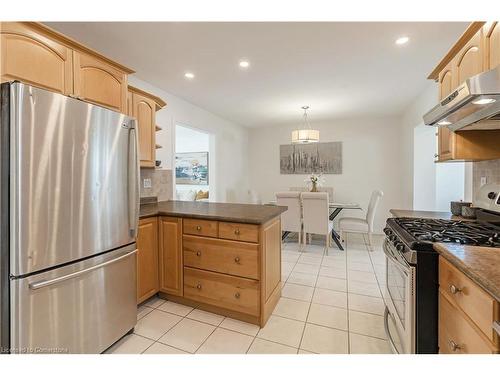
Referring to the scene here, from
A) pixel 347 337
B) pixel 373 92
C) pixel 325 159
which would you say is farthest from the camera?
pixel 325 159

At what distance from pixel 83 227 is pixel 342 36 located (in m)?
2.48

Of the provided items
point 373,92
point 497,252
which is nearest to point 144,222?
point 497,252

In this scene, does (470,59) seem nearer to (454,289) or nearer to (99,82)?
(454,289)

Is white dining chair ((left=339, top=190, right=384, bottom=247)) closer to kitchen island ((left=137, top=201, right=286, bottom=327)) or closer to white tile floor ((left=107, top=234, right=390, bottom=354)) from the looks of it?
white tile floor ((left=107, top=234, right=390, bottom=354))

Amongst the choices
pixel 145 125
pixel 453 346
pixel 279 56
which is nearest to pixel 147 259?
pixel 145 125

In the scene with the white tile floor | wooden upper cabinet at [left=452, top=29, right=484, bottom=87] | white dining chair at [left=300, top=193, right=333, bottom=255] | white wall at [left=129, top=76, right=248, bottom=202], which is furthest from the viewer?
white dining chair at [left=300, top=193, right=333, bottom=255]

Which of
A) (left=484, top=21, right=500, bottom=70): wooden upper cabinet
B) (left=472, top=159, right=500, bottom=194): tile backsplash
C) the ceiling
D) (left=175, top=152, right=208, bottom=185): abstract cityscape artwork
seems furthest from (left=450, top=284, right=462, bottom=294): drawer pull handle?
(left=175, top=152, right=208, bottom=185): abstract cityscape artwork

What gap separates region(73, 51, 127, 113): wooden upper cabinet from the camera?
171 cm

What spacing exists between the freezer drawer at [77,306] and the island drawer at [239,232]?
0.69 metres

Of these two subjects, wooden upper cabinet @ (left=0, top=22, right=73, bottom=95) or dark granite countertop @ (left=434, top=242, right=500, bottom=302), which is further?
wooden upper cabinet @ (left=0, top=22, right=73, bottom=95)

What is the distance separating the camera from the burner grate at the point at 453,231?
4.07 feet

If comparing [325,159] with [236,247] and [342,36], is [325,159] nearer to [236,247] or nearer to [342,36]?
[342,36]
